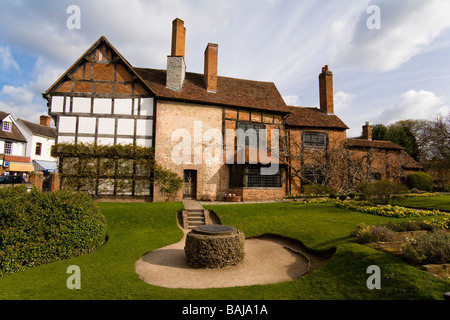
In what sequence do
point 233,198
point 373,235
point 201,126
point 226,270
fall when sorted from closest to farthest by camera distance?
1. point 226,270
2. point 373,235
3. point 233,198
4. point 201,126

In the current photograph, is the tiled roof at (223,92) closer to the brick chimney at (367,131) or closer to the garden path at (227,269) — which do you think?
the brick chimney at (367,131)

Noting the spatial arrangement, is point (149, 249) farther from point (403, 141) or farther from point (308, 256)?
point (403, 141)

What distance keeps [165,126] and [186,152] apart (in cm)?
237

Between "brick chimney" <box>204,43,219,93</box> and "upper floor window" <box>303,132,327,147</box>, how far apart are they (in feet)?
30.9

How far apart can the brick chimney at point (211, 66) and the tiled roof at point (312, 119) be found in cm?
746

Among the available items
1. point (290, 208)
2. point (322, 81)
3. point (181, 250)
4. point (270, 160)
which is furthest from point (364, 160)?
point (181, 250)

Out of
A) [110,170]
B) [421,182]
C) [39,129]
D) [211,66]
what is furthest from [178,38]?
[39,129]

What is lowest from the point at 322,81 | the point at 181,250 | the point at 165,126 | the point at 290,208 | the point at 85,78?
the point at 181,250

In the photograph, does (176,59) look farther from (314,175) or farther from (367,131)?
(367,131)

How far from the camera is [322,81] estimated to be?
80.8 ft

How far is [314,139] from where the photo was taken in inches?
904

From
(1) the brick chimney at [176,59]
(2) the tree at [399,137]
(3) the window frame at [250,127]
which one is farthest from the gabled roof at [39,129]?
(2) the tree at [399,137]

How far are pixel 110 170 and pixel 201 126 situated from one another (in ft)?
23.0

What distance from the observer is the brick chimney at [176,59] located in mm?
18703
